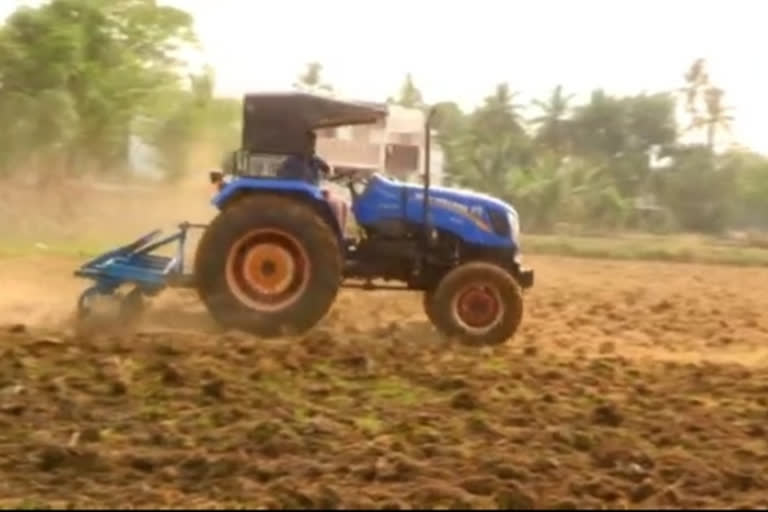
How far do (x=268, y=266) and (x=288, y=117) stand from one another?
1062mm

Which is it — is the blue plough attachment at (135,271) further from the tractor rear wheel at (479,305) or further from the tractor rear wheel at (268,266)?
the tractor rear wheel at (479,305)

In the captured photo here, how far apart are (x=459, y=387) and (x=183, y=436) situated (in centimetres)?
185

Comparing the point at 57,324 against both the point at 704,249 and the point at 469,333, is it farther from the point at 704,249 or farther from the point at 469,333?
the point at 704,249

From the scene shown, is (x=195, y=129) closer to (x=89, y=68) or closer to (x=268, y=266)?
(x=89, y=68)

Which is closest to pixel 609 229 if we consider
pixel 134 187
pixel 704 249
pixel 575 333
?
pixel 704 249

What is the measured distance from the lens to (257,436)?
6383mm

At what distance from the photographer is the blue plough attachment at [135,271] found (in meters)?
10.9

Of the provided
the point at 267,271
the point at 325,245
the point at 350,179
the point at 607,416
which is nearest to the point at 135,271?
the point at 267,271

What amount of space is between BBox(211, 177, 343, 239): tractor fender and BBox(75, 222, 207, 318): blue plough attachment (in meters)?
0.36

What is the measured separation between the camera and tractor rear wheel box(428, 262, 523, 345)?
35.2 ft

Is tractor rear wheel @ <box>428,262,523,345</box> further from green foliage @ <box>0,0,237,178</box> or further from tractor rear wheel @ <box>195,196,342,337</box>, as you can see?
green foliage @ <box>0,0,237,178</box>

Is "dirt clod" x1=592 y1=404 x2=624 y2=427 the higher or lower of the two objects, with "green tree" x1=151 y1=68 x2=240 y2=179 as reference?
lower

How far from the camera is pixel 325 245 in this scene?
10.5 metres

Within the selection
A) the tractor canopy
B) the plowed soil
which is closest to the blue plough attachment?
the plowed soil
